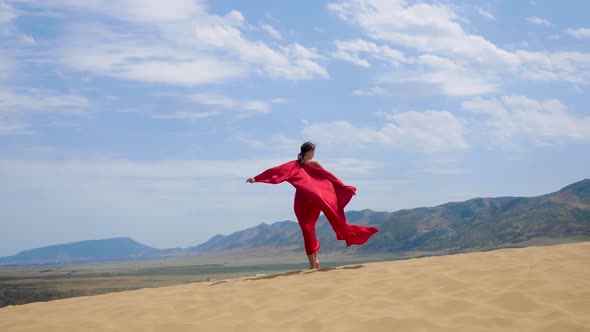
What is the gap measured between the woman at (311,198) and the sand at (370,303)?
113cm

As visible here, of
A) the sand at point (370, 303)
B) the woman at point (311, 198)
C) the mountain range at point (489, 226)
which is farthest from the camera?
the mountain range at point (489, 226)

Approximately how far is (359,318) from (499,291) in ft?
5.02

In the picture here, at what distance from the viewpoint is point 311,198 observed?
359 inches

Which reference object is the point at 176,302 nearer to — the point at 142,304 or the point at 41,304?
the point at 142,304

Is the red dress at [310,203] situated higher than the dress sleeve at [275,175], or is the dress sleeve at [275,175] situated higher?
the dress sleeve at [275,175]

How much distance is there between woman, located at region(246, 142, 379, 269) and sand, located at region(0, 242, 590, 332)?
1135mm

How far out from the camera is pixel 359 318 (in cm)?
519

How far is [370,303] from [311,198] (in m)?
3.54

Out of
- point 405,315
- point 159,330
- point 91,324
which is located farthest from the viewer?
point 91,324

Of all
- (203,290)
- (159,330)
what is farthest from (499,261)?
(159,330)

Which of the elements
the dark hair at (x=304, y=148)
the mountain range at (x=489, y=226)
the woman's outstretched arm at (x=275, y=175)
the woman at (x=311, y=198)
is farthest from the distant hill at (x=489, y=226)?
the woman's outstretched arm at (x=275, y=175)

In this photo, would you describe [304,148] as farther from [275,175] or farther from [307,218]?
[307,218]

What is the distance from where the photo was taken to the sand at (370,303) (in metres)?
4.94

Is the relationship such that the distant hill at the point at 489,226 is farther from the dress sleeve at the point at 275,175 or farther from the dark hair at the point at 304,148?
the dress sleeve at the point at 275,175
